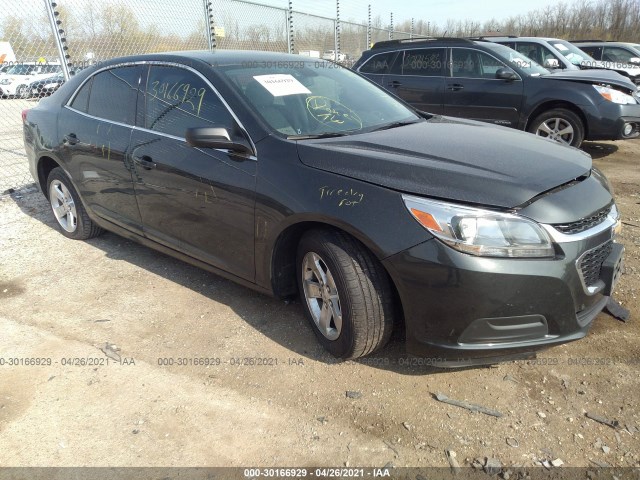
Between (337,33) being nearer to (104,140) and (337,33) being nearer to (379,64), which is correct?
(379,64)

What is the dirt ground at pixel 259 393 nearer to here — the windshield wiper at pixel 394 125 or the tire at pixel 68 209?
the tire at pixel 68 209

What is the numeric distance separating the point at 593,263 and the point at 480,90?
5731mm

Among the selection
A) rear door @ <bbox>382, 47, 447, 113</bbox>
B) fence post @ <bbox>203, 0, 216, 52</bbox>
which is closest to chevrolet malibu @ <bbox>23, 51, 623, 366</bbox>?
rear door @ <bbox>382, 47, 447, 113</bbox>

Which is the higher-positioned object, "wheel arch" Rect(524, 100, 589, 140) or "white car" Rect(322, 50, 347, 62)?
"white car" Rect(322, 50, 347, 62)

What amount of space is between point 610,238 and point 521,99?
5322 mm

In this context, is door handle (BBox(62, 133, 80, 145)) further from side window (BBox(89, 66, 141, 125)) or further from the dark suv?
the dark suv

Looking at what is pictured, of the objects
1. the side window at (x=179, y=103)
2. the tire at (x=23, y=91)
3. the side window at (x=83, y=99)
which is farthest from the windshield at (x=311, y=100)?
the tire at (x=23, y=91)

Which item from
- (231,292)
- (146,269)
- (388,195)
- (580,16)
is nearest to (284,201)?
(388,195)

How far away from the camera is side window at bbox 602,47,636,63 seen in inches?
488

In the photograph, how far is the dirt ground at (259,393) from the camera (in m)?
2.18

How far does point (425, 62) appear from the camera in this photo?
7945mm

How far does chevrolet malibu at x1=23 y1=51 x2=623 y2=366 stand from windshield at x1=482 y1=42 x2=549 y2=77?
4.33 meters

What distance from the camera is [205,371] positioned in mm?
2760

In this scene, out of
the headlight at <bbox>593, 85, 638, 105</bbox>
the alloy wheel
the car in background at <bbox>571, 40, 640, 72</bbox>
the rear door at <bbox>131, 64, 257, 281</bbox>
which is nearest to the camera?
the alloy wheel
